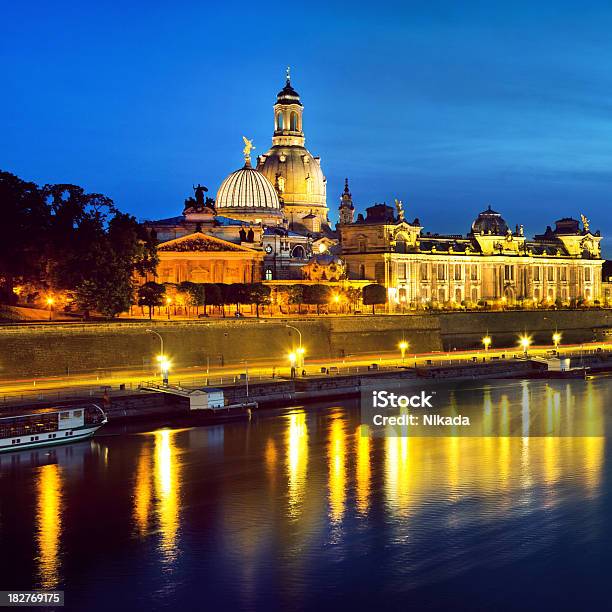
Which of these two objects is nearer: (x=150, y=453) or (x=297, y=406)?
(x=150, y=453)

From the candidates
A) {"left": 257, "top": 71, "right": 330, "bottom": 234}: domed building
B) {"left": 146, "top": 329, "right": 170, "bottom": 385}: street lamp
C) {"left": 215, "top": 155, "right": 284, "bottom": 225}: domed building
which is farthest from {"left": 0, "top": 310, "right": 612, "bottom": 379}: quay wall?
{"left": 257, "top": 71, "right": 330, "bottom": 234}: domed building

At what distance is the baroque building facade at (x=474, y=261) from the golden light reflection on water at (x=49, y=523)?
70.0m

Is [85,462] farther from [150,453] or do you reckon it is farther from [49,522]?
[49,522]

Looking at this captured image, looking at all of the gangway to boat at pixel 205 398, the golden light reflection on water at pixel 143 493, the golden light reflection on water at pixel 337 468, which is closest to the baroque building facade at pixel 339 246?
the gangway to boat at pixel 205 398

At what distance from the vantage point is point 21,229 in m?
66.9

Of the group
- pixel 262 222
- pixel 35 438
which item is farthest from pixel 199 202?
pixel 35 438

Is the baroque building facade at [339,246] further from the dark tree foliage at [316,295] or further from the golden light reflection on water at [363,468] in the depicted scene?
the golden light reflection on water at [363,468]

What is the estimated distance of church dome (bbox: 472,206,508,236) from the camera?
129125 mm

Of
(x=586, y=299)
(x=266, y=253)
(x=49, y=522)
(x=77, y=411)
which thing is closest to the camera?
(x=49, y=522)

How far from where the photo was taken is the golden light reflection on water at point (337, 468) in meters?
35.8

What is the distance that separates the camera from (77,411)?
46719 millimetres

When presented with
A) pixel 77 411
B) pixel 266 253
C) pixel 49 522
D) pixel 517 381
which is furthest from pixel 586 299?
pixel 49 522

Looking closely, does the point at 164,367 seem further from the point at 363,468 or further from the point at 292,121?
the point at 292,121

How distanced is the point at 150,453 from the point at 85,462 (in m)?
2.82
